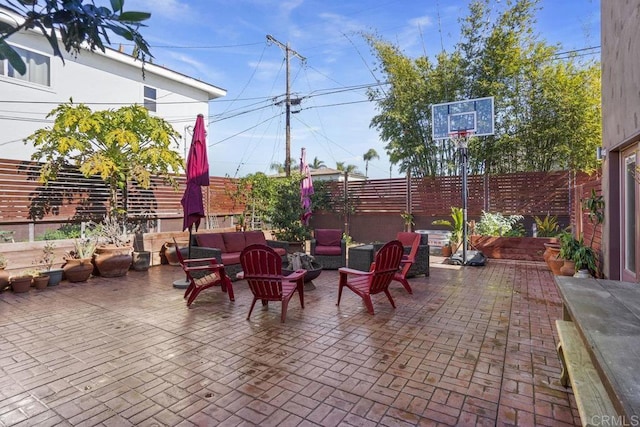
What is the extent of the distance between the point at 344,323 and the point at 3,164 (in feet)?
21.2

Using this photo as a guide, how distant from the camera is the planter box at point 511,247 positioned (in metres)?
7.95

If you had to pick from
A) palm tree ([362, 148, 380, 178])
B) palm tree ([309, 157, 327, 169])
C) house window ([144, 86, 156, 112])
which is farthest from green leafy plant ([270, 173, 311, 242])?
palm tree ([362, 148, 380, 178])

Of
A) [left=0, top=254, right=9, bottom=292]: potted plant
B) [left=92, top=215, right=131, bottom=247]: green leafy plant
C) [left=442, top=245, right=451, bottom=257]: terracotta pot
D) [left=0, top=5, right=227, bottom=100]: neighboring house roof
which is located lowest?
[left=442, top=245, right=451, bottom=257]: terracotta pot

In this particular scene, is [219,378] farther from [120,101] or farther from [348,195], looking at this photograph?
[120,101]

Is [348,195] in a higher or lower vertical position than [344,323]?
higher

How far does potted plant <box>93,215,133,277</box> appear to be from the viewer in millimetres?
6324

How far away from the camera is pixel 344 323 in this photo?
381 cm

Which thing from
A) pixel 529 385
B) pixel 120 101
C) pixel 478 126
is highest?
pixel 120 101

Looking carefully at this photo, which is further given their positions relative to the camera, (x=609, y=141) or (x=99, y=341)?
(x=609, y=141)

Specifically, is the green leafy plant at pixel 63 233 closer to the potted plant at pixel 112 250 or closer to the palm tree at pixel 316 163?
the potted plant at pixel 112 250

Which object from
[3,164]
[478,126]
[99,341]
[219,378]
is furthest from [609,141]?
[3,164]

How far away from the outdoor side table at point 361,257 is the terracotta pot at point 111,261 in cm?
410

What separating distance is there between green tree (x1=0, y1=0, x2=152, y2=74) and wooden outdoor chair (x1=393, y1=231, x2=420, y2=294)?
4145 millimetres
